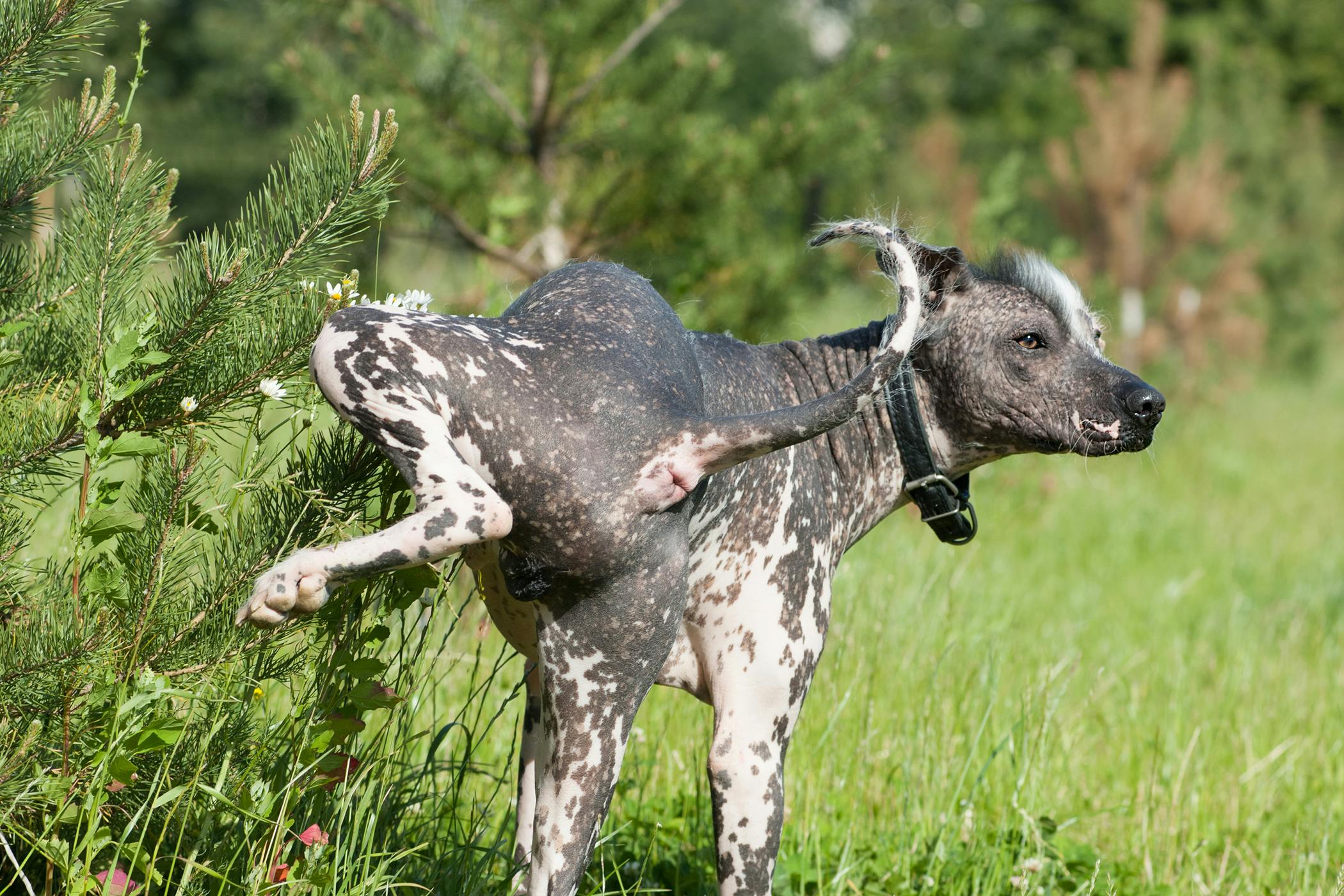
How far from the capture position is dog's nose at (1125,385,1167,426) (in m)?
2.39

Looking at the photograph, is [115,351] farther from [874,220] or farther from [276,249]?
[874,220]

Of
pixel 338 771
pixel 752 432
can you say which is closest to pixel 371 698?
pixel 338 771

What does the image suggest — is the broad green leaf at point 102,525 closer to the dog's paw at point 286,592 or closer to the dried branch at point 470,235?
the dog's paw at point 286,592

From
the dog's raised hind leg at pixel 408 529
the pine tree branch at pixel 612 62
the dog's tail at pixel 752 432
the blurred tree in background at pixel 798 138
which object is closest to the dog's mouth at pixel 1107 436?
the blurred tree in background at pixel 798 138

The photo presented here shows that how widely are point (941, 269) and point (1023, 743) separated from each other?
4.49 ft

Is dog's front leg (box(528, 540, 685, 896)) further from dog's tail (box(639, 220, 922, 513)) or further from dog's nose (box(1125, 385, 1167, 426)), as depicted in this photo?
dog's nose (box(1125, 385, 1167, 426))

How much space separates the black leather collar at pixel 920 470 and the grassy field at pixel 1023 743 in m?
0.58

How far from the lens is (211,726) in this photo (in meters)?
2.09

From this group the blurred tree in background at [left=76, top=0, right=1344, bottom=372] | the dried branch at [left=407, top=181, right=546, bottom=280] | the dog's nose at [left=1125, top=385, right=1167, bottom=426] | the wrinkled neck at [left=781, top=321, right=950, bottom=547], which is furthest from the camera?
the blurred tree in background at [left=76, top=0, right=1344, bottom=372]

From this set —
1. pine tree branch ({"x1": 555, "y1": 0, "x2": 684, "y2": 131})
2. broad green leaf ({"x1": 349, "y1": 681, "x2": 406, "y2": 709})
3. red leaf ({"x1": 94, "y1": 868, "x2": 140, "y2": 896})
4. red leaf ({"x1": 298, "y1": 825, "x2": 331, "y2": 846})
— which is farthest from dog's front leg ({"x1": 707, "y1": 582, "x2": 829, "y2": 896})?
pine tree branch ({"x1": 555, "y1": 0, "x2": 684, "y2": 131})

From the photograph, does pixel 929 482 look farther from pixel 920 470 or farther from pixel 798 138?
pixel 798 138

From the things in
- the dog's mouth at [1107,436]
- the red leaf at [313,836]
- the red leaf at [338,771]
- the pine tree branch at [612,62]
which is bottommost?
the red leaf at [313,836]

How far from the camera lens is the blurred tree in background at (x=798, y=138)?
5531 mm

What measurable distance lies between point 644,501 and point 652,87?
4343 millimetres
